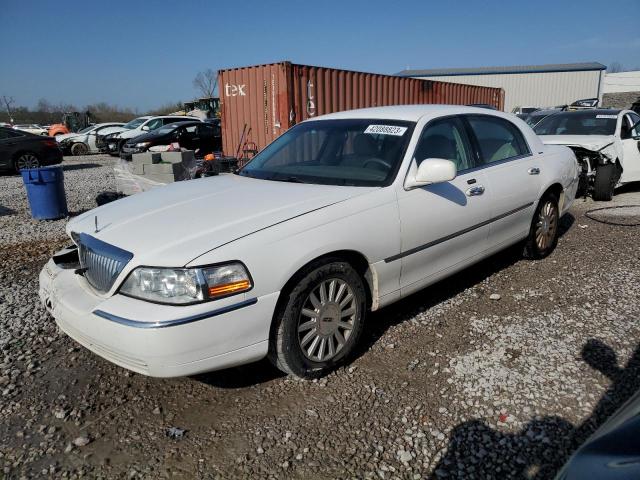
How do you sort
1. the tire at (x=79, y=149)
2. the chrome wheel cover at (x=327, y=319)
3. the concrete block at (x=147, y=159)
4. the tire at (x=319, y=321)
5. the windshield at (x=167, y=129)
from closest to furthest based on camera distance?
the tire at (x=319, y=321) < the chrome wheel cover at (x=327, y=319) < the concrete block at (x=147, y=159) < the windshield at (x=167, y=129) < the tire at (x=79, y=149)

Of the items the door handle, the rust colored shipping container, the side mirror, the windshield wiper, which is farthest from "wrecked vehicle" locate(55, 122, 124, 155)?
the side mirror

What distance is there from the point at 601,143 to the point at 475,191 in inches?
217

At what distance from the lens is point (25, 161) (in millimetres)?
13977

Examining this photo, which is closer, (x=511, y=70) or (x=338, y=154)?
(x=338, y=154)

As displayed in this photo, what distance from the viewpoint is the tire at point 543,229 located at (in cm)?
502

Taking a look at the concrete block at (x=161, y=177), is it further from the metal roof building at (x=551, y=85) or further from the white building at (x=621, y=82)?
the white building at (x=621, y=82)

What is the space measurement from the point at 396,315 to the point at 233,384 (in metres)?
1.52

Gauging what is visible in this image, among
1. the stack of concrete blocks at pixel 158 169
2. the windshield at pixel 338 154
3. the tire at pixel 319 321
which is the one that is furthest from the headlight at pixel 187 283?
the stack of concrete blocks at pixel 158 169

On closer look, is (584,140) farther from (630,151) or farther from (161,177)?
(161,177)

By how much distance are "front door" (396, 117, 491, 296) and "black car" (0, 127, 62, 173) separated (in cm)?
1350

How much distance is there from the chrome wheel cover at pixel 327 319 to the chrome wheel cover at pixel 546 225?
9.12ft

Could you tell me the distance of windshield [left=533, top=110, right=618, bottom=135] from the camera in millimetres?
8750

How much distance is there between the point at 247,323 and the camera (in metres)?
2.65

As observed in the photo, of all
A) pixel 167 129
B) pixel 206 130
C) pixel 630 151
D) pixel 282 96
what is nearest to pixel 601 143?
pixel 630 151
